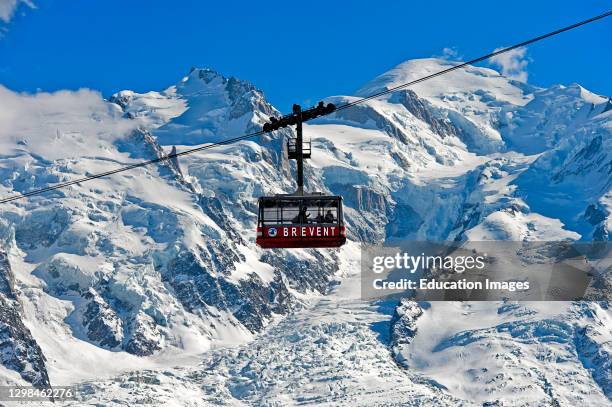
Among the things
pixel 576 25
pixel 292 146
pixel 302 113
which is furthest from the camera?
pixel 292 146

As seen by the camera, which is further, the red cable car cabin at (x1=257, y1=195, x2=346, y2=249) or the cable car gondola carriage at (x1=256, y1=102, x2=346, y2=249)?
the red cable car cabin at (x1=257, y1=195, x2=346, y2=249)

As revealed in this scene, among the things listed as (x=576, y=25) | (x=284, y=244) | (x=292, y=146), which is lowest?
(x=284, y=244)

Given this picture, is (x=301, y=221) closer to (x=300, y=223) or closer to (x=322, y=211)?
(x=300, y=223)

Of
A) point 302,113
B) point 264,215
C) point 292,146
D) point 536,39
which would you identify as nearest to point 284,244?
point 264,215

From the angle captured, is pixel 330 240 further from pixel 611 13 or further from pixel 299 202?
pixel 611 13

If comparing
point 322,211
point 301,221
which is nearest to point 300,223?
Answer: point 301,221

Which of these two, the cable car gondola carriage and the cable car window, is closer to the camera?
the cable car gondola carriage

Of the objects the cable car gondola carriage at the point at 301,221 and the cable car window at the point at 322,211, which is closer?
the cable car gondola carriage at the point at 301,221

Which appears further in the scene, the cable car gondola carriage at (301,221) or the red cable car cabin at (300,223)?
the red cable car cabin at (300,223)
